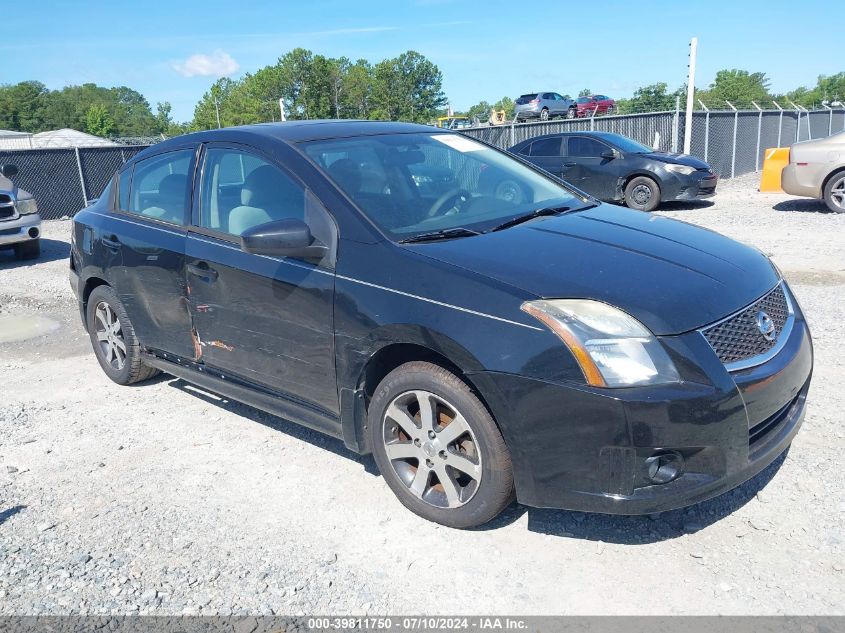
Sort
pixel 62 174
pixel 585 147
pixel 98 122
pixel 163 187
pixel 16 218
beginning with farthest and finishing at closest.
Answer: pixel 98 122, pixel 62 174, pixel 585 147, pixel 16 218, pixel 163 187

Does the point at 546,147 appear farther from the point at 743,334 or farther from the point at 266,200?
the point at 743,334

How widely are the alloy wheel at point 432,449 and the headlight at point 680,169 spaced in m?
12.0

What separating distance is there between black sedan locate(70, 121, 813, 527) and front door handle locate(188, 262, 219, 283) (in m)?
0.01

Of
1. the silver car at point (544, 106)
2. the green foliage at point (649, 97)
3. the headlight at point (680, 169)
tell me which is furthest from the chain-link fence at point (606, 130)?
the green foliage at point (649, 97)

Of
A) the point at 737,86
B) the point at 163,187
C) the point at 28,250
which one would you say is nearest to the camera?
the point at 163,187

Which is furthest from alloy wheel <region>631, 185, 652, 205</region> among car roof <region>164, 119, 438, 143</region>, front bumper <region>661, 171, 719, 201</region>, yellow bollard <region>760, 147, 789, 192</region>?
car roof <region>164, 119, 438, 143</region>

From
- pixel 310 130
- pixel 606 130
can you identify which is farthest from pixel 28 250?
pixel 606 130

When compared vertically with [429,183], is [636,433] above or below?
below

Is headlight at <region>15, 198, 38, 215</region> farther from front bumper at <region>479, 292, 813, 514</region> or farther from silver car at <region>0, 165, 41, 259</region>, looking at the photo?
front bumper at <region>479, 292, 813, 514</region>

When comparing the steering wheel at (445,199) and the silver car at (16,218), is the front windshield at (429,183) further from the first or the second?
the silver car at (16,218)

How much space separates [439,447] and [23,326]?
6170mm

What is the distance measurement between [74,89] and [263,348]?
6413 inches

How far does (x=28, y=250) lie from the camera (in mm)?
11938

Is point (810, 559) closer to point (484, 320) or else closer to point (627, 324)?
point (627, 324)
